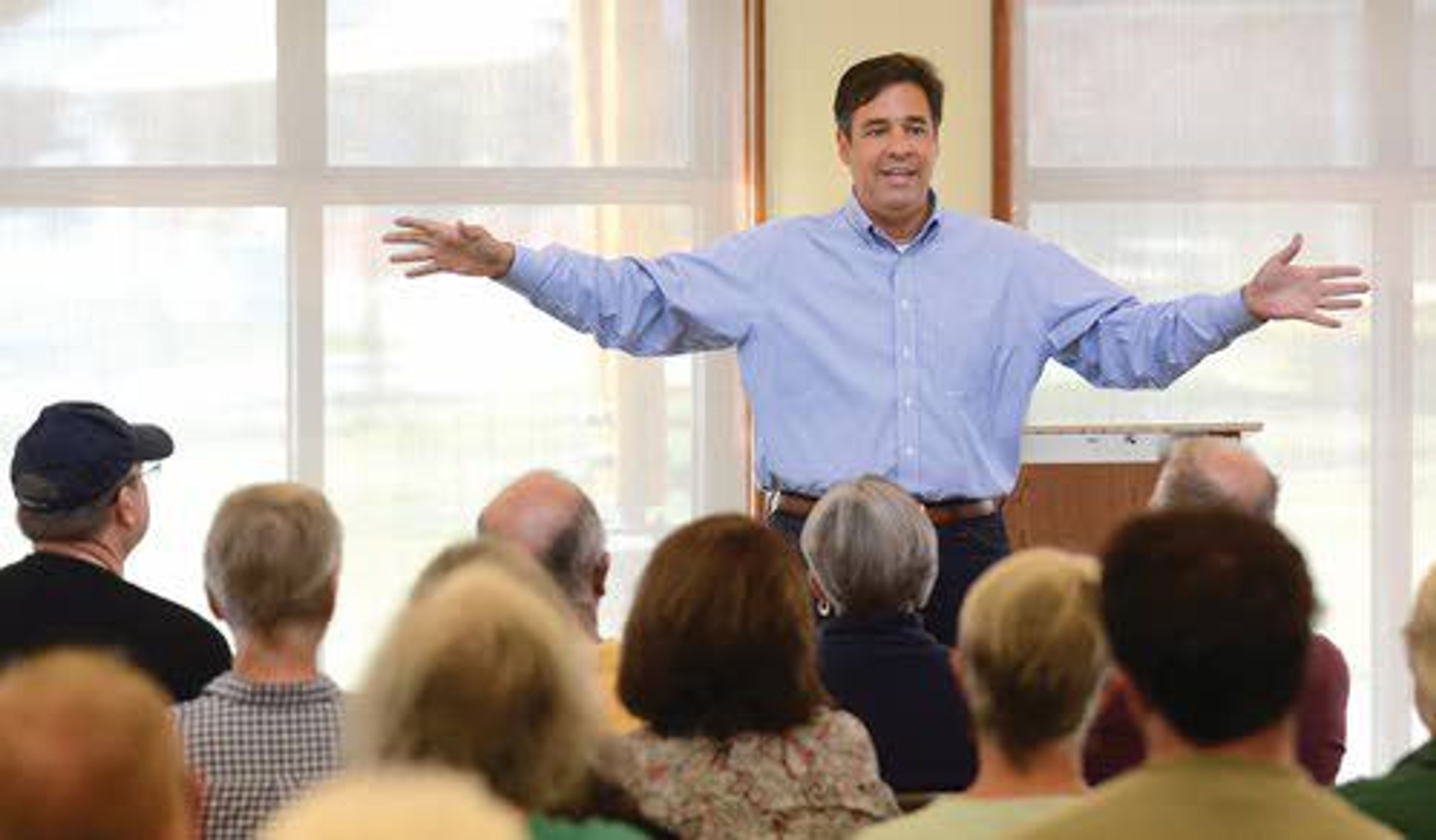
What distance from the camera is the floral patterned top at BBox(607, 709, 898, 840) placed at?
3189 millimetres

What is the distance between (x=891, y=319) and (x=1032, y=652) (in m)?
2.59

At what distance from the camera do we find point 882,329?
5.30 meters

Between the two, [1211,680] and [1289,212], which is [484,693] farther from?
[1289,212]

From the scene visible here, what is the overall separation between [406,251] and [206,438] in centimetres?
80

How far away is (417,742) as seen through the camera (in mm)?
2371

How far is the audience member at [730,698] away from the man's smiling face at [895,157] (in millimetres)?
2122

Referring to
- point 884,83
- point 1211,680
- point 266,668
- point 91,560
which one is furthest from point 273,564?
point 884,83

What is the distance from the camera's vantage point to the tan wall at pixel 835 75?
7.42 meters

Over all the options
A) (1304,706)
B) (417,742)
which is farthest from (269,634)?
(1304,706)

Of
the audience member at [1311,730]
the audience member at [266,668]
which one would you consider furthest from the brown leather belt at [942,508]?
the audience member at [266,668]

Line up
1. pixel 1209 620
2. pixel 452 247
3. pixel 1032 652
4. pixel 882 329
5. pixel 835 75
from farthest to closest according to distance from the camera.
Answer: pixel 835 75 < pixel 882 329 < pixel 452 247 < pixel 1032 652 < pixel 1209 620

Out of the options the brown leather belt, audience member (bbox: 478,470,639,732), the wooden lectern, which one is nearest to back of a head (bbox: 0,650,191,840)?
audience member (bbox: 478,470,639,732)

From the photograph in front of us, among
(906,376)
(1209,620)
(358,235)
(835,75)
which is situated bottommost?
(1209,620)

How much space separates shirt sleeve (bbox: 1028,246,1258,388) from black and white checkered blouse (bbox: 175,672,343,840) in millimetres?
2340
